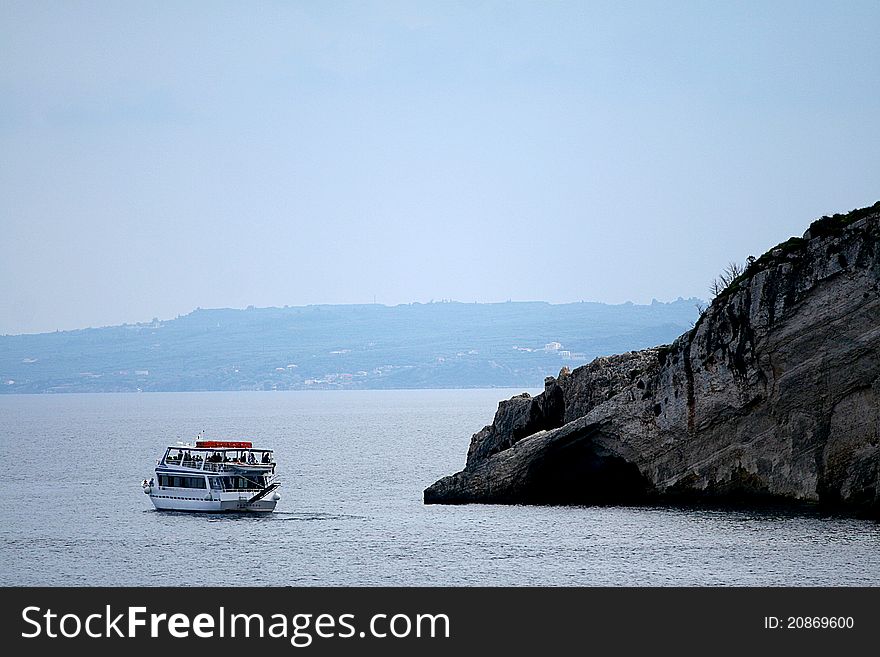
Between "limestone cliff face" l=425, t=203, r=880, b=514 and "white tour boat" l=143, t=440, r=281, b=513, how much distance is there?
12.9 m

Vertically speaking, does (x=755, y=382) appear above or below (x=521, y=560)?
above

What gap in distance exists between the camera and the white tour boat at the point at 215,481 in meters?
77.8

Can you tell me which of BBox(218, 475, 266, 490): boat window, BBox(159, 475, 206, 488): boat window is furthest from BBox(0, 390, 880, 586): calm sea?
BBox(218, 475, 266, 490): boat window

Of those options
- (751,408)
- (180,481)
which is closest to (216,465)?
(180,481)

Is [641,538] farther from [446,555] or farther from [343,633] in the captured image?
[343,633]

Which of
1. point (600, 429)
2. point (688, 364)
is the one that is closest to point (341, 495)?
point (600, 429)

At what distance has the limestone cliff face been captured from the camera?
2566 inches

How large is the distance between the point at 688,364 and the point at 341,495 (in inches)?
1185

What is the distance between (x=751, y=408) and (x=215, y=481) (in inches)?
1346

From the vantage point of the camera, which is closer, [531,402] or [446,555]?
[446,555]

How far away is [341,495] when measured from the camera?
A: 89.3 meters

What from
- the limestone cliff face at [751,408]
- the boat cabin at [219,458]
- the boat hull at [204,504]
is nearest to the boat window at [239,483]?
the boat cabin at [219,458]

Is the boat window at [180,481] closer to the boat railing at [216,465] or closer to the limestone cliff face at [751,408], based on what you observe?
the boat railing at [216,465]

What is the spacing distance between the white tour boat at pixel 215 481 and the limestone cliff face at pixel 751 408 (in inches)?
507
